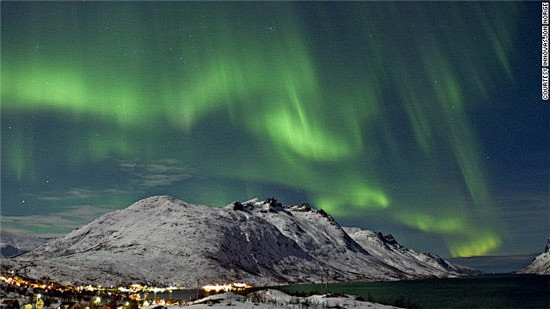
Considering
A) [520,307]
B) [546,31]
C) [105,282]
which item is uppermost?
[546,31]

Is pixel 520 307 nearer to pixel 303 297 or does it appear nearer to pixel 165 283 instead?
pixel 303 297

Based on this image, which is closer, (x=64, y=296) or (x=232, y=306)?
(x=232, y=306)

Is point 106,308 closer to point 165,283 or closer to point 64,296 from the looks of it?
point 64,296

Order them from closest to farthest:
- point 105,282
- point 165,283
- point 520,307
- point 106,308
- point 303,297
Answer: point 106,308 < point 303,297 < point 520,307 < point 105,282 < point 165,283

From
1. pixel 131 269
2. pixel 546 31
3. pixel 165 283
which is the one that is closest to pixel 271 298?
pixel 546 31

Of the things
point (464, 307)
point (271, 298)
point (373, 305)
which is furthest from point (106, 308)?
point (464, 307)

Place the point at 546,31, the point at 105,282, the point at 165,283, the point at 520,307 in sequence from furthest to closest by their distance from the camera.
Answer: the point at 165,283 < the point at 105,282 < the point at 520,307 < the point at 546,31

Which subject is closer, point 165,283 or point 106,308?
point 106,308

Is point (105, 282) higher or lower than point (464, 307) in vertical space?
higher

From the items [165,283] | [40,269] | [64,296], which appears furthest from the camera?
[165,283]
